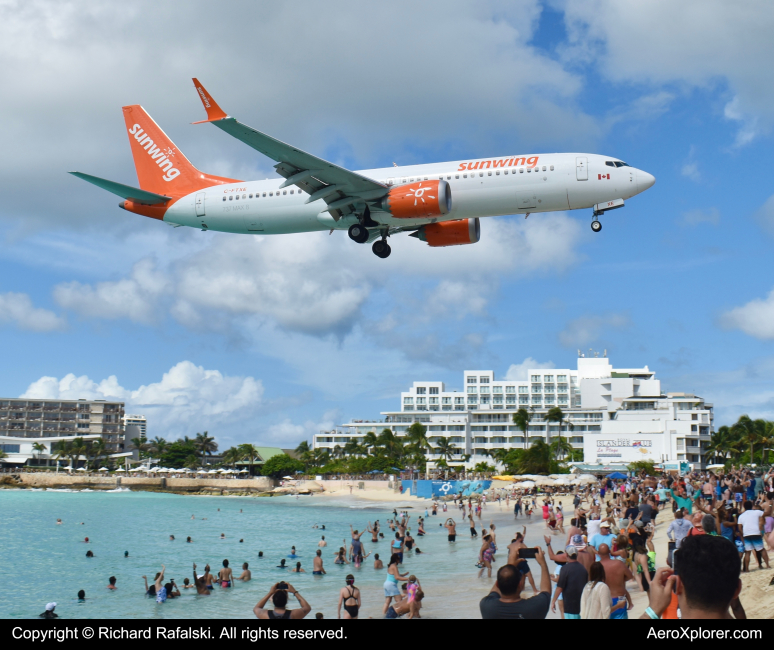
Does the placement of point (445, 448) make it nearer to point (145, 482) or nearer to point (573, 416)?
point (573, 416)

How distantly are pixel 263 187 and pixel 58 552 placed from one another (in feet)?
104

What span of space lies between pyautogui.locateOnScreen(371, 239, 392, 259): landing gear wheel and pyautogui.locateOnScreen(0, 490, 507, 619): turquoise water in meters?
13.0

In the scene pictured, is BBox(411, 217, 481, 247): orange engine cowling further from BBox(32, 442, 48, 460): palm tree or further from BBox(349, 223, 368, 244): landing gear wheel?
BBox(32, 442, 48, 460): palm tree

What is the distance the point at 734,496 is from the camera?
2434cm

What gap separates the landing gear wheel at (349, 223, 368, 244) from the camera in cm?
2728

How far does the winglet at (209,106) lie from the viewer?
22109 millimetres

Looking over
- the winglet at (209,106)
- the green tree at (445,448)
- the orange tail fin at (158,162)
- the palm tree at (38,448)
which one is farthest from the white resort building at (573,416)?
the winglet at (209,106)

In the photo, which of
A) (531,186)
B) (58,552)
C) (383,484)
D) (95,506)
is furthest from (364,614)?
(383,484)

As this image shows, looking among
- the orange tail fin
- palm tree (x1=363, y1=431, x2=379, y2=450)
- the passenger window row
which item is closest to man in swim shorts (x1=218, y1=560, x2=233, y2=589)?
the passenger window row

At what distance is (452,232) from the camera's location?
92.4 ft

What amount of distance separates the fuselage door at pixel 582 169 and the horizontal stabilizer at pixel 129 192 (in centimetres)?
1709

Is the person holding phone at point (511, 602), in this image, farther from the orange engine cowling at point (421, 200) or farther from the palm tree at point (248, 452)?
the palm tree at point (248, 452)

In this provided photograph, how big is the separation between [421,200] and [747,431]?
331 ft

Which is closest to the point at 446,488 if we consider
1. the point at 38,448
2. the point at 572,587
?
the point at 572,587
